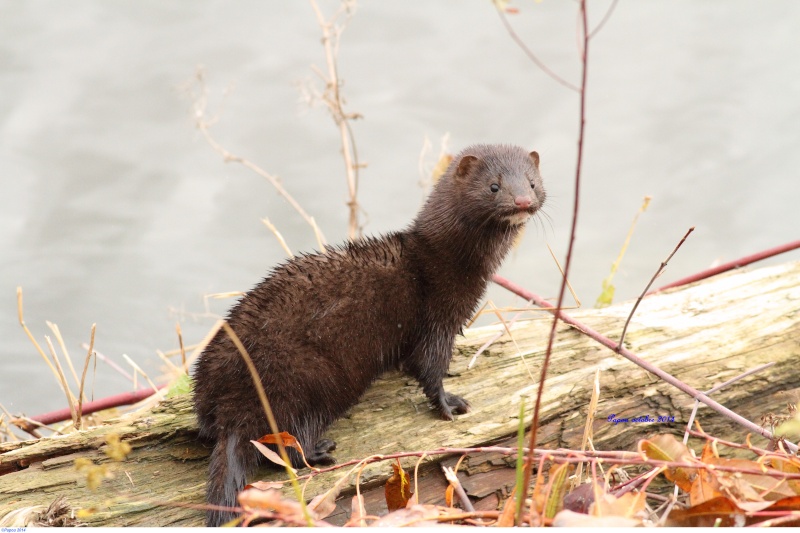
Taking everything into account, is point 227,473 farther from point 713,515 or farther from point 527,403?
point 713,515

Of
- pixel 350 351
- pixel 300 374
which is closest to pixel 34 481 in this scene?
pixel 300 374

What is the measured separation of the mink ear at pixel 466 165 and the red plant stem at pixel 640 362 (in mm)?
646

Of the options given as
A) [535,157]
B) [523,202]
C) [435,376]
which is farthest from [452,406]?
[535,157]

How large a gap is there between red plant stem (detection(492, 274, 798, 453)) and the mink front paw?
0.62 m

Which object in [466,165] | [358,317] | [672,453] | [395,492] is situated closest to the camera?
[672,453]

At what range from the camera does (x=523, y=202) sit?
3783 mm

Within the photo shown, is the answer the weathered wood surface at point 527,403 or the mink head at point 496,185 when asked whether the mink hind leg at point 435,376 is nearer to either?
the weathered wood surface at point 527,403

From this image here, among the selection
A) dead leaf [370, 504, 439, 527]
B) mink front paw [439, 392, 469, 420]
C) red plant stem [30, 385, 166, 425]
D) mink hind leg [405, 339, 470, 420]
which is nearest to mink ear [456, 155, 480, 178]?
mink hind leg [405, 339, 470, 420]

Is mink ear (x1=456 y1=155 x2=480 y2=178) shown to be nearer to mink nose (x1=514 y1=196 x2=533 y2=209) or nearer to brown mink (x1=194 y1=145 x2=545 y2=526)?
brown mink (x1=194 y1=145 x2=545 y2=526)

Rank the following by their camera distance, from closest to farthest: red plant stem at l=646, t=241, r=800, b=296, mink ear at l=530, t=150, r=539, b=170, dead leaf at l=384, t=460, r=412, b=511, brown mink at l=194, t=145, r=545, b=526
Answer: dead leaf at l=384, t=460, r=412, b=511 < brown mink at l=194, t=145, r=545, b=526 < mink ear at l=530, t=150, r=539, b=170 < red plant stem at l=646, t=241, r=800, b=296

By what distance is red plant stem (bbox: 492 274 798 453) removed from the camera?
3428 mm

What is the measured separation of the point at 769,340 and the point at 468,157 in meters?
1.92

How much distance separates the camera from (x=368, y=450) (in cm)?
366

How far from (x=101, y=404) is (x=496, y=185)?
8.96 ft
